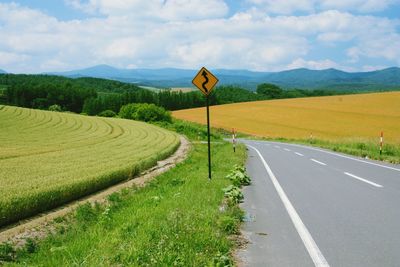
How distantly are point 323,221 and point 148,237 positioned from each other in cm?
323

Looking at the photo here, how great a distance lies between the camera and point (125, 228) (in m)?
6.82

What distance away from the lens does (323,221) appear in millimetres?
7340

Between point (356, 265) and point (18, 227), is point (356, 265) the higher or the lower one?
the higher one

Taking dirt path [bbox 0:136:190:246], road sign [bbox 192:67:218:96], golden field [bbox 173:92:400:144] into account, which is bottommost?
golden field [bbox 173:92:400:144]

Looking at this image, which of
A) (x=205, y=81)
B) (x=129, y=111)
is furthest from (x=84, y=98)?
(x=205, y=81)

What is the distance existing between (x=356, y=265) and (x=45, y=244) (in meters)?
4.76

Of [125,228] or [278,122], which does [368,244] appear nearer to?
[125,228]

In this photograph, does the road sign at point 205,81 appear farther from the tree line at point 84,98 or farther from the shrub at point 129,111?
the tree line at point 84,98

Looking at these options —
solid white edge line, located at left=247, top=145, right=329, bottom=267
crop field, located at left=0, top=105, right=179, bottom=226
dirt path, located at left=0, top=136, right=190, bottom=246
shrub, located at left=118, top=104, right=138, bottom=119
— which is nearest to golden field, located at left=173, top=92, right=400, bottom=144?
shrub, located at left=118, top=104, right=138, bottom=119

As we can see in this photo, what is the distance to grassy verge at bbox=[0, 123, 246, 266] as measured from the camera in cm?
508

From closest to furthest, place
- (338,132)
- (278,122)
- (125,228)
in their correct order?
(125,228) → (338,132) → (278,122)

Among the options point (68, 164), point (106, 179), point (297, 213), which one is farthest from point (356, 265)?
point (68, 164)

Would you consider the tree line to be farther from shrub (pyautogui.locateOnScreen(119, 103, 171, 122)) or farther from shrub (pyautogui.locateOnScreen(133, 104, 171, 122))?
shrub (pyautogui.locateOnScreen(133, 104, 171, 122))

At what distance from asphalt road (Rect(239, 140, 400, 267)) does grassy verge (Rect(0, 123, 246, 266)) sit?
0.52 meters
